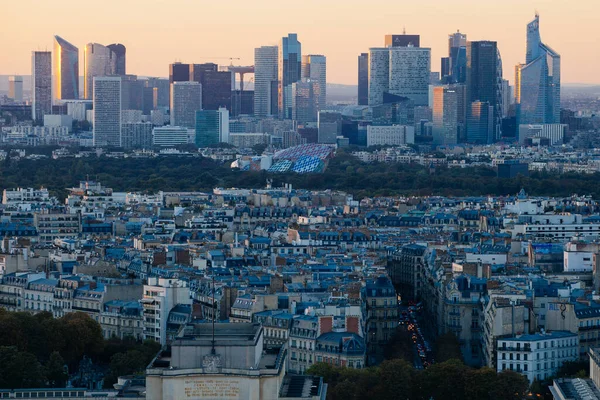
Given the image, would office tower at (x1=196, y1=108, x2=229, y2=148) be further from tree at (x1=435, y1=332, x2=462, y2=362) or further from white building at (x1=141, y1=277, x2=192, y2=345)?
tree at (x1=435, y1=332, x2=462, y2=362)

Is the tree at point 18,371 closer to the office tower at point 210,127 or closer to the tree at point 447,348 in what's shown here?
the tree at point 447,348

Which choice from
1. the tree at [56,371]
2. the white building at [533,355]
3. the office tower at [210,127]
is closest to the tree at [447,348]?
the white building at [533,355]

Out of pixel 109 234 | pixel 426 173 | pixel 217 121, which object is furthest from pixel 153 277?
pixel 217 121

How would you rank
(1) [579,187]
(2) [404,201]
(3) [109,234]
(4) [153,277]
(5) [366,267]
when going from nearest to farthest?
1. (4) [153,277]
2. (5) [366,267]
3. (3) [109,234]
4. (2) [404,201]
5. (1) [579,187]

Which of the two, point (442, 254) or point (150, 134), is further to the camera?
point (150, 134)

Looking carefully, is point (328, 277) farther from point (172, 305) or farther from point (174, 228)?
point (174, 228)

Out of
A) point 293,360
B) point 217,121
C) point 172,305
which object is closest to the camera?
point 293,360

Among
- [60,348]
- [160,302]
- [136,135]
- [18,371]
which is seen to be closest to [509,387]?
[18,371]
